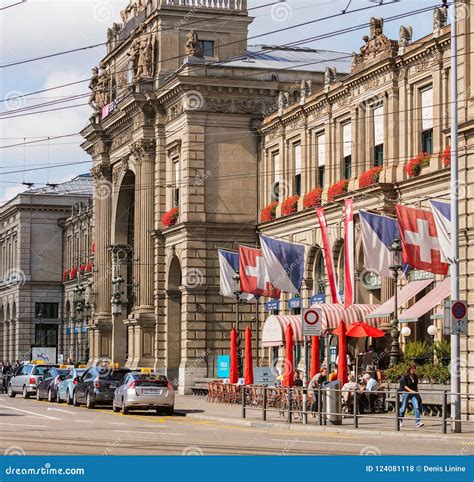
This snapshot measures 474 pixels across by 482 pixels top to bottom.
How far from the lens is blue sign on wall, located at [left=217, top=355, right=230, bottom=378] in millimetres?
61094

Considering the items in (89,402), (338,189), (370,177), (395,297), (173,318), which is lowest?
(89,402)

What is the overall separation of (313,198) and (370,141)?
19.1 feet

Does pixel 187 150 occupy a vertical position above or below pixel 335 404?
above

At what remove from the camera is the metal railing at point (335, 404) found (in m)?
34.9

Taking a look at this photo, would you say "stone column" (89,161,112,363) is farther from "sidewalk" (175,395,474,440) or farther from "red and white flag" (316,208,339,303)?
"sidewalk" (175,395,474,440)

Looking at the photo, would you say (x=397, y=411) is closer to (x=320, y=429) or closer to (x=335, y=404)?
(x=320, y=429)

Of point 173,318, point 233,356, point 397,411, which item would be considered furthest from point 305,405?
point 173,318

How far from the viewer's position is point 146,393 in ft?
151

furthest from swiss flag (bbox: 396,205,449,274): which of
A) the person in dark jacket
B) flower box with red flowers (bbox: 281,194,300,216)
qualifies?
flower box with red flowers (bbox: 281,194,300,216)

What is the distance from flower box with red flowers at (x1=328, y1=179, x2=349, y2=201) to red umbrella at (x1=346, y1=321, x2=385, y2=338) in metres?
9.93

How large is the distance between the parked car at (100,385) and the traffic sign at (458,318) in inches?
751

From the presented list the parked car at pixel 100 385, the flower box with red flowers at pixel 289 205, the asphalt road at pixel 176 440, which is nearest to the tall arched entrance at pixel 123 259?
the flower box with red flowers at pixel 289 205

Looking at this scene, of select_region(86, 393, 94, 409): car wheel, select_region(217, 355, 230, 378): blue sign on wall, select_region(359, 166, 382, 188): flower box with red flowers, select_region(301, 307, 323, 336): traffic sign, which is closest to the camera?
select_region(301, 307, 323, 336): traffic sign
